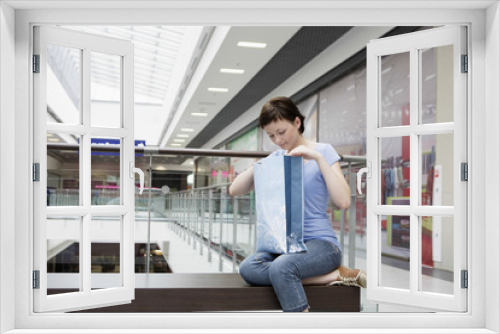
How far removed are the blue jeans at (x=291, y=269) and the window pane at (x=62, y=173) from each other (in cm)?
89

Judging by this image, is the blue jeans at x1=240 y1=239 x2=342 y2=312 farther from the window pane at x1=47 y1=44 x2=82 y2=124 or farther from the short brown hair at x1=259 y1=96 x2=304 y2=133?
the window pane at x1=47 y1=44 x2=82 y2=124

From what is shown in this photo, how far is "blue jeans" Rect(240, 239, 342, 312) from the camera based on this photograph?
2.18 m

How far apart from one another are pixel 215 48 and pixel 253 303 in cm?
580

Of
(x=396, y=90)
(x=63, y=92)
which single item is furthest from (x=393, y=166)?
(x=63, y=92)

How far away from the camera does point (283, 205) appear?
229 cm

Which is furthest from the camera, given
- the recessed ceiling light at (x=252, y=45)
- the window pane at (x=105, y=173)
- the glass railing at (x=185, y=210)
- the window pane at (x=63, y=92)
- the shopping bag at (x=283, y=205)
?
the recessed ceiling light at (x=252, y=45)

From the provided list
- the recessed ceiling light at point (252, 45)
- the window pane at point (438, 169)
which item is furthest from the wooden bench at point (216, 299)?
the recessed ceiling light at point (252, 45)

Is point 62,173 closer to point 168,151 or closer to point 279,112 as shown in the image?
point 168,151

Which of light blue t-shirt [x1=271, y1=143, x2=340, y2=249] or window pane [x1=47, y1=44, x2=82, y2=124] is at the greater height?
window pane [x1=47, y1=44, x2=82, y2=124]

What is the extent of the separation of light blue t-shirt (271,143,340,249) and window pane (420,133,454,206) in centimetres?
253

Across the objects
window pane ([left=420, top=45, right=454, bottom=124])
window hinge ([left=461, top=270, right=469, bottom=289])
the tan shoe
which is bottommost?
the tan shoe

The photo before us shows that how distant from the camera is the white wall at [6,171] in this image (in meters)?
1.90

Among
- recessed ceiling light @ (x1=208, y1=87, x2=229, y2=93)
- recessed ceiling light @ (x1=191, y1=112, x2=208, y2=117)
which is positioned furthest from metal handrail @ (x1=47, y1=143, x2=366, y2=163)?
recessed ceiling light @ (x1=191, y1=112, x2=208, y2=117)

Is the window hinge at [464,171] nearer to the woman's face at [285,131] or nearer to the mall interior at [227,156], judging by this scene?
the mall interior at [227,156]
